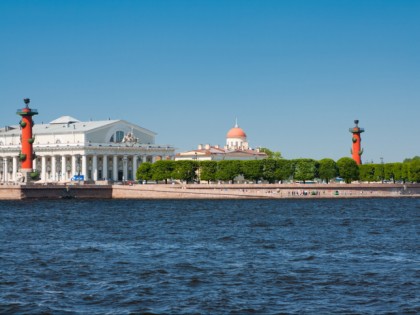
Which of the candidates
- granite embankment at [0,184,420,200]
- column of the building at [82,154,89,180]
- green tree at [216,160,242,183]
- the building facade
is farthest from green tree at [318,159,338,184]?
column of the building at [82,154,89,180]

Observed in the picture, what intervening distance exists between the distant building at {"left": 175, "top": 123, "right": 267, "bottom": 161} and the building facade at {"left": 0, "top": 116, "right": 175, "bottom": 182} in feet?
42.3

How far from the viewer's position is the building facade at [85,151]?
96.0 m

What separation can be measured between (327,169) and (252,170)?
776 cm

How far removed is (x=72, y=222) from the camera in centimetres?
4244

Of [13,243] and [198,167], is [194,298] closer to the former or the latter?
[13,243]

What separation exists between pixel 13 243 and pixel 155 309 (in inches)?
555

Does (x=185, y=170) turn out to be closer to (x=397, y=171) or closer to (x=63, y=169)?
(x=63, y=169)

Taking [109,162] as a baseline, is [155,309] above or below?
below

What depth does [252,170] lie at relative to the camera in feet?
270

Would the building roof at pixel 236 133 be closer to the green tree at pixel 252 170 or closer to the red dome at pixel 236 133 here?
the red dome at pixel 236 133

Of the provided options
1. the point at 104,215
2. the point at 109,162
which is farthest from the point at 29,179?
the point at 104,215

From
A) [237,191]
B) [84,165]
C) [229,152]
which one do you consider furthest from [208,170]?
[229,152]

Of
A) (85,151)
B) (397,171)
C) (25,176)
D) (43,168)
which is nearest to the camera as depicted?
(25,176)

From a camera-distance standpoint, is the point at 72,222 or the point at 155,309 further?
the point at 72,222
